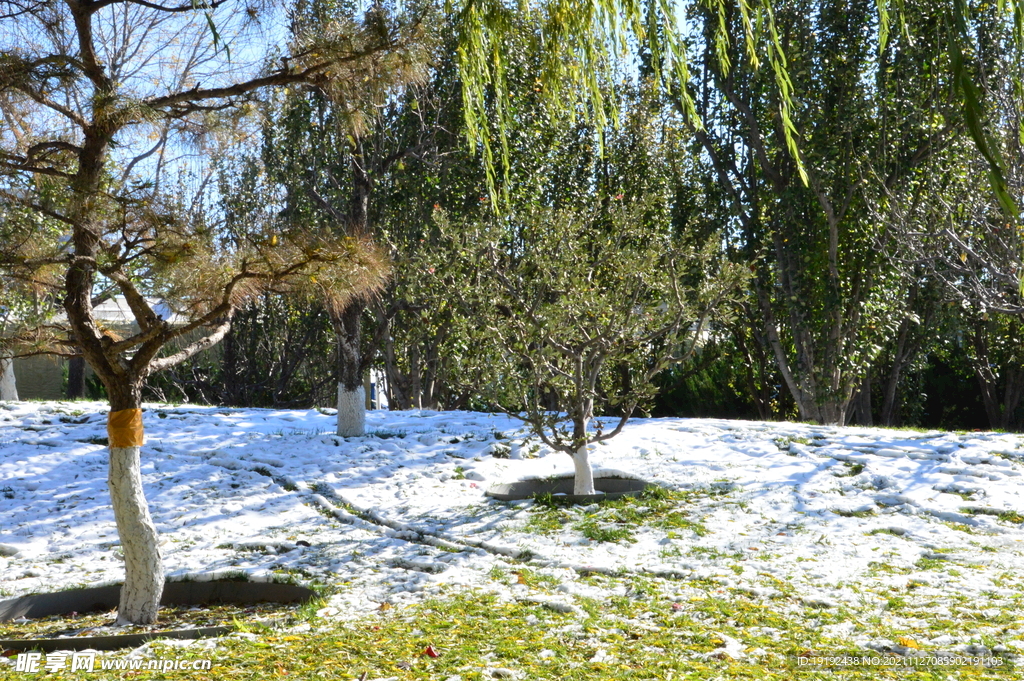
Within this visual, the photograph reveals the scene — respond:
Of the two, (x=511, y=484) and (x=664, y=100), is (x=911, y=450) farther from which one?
(x=664, y=100)

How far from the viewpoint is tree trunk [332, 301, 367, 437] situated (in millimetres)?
7953

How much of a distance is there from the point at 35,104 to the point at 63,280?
33.8 inches

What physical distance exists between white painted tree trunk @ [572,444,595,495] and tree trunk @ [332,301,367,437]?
2.57m

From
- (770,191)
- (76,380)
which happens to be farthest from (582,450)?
(76,380)

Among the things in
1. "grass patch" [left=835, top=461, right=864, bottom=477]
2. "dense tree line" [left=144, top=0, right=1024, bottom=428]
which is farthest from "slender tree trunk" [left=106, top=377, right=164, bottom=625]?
"grass patch" [left=835, top=461, right=864, bottom=477]

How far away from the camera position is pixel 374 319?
36.1 feet

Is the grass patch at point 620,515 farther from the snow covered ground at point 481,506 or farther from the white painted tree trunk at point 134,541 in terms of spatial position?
the white painted tree trunk at point 134,541

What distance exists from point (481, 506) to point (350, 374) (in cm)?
235

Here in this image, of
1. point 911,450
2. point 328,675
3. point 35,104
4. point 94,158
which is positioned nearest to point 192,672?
point 328,675

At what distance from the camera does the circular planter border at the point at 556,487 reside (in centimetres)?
646

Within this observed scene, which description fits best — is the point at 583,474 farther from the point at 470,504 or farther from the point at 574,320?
the point at 574,320

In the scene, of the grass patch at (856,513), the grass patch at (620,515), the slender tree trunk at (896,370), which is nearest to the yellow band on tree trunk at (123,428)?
the grass patch at (620,515)

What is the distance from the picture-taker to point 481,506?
20.4ft

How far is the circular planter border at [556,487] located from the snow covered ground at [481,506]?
14cm
